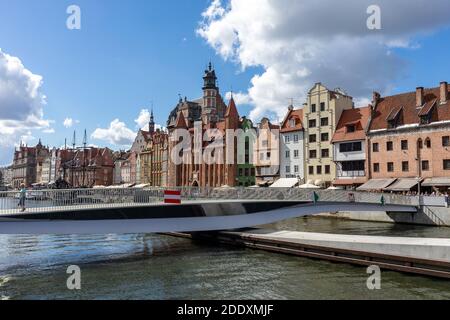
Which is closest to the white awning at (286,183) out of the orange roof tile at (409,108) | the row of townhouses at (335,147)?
the row of townhouses at (335,147)

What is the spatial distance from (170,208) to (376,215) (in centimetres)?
3271

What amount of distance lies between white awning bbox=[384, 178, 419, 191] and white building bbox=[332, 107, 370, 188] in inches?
246

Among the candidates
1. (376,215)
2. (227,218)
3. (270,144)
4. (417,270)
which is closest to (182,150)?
(270,144)

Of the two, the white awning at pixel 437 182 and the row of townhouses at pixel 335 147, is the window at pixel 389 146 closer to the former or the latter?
the row of townhouses at pixel 335 147

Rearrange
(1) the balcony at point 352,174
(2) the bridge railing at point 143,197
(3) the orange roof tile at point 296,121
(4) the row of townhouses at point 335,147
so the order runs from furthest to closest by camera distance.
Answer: (3) the orange roof tile at point 296,121, (1) the balcony at point 352,174, (4) the row of townhouses at point 335,147, (2) the bridge railing at point 143,197

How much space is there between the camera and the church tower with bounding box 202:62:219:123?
13000 centimetres

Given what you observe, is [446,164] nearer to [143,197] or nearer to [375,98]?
[375,98]

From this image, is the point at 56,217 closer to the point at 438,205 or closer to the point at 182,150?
the point at 438,205

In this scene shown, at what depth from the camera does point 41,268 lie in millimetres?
25672

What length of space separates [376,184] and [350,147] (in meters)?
8.93

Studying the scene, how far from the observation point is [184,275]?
24.1 m

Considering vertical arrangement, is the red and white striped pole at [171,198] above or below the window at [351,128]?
below

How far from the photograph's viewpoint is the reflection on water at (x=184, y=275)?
65.8 ft

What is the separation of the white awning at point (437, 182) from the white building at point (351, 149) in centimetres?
1001
